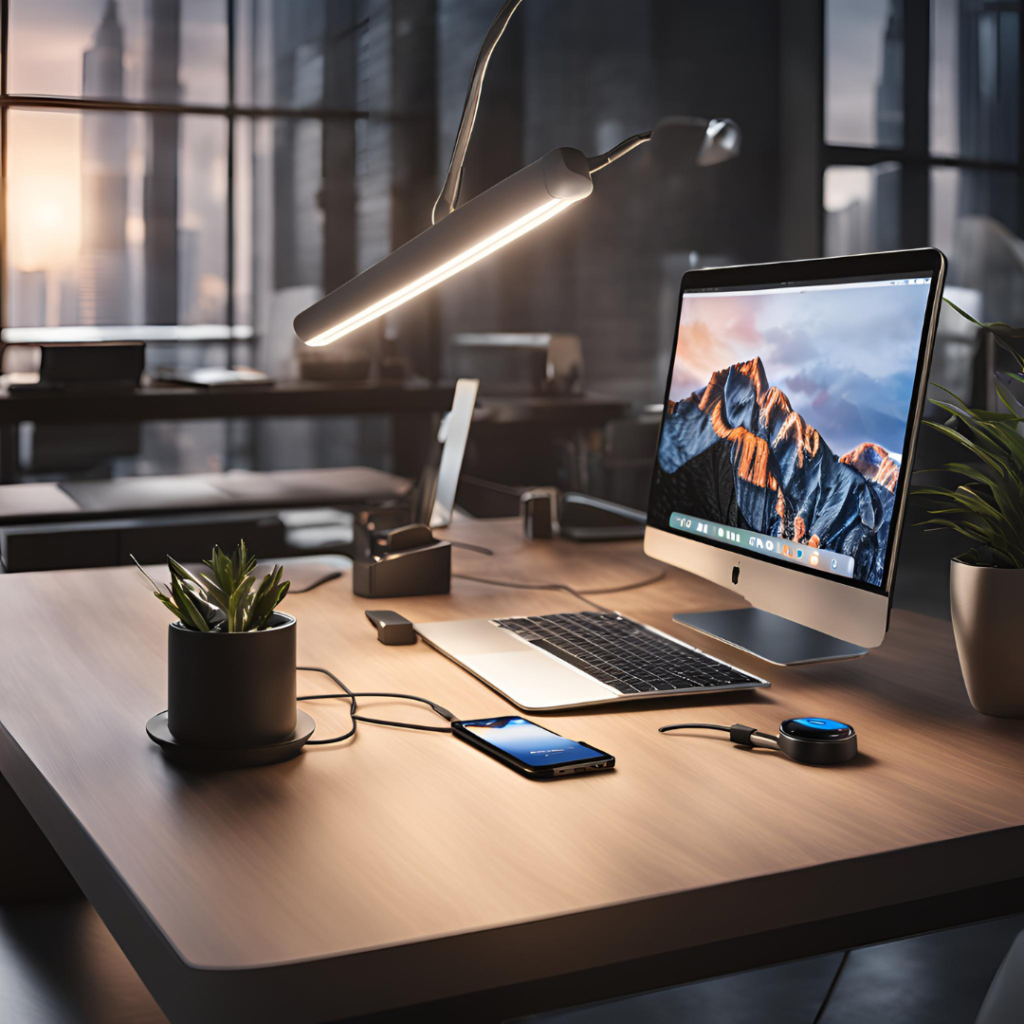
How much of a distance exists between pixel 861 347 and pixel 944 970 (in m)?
1.12

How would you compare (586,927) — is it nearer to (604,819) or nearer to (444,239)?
(604,819)

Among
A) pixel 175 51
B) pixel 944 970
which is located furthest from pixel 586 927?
pixel 175 51

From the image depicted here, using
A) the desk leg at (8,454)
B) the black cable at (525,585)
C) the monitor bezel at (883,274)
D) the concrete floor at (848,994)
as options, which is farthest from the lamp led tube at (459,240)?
the desk leg at (8,454)

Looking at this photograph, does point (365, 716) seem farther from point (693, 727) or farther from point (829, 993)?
point (829, 993)

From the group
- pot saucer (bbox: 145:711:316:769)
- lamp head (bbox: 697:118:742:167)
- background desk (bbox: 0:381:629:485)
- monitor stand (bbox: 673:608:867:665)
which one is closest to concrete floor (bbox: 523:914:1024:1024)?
monitor stand (bbox: 673:608:867:665)

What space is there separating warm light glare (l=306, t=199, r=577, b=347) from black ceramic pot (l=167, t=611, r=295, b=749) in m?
0.47

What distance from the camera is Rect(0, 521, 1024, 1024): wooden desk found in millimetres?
655

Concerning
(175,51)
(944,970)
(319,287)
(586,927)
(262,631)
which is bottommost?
(944,970)

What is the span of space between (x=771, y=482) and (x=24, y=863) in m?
1.05

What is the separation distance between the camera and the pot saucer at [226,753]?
0.93 m

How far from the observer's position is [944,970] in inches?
71.7

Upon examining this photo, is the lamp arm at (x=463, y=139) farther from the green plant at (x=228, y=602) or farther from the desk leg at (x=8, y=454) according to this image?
the desk leg at (x=8, y=454)

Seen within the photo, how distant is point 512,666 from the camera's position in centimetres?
121

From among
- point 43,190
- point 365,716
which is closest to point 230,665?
point 365,716
